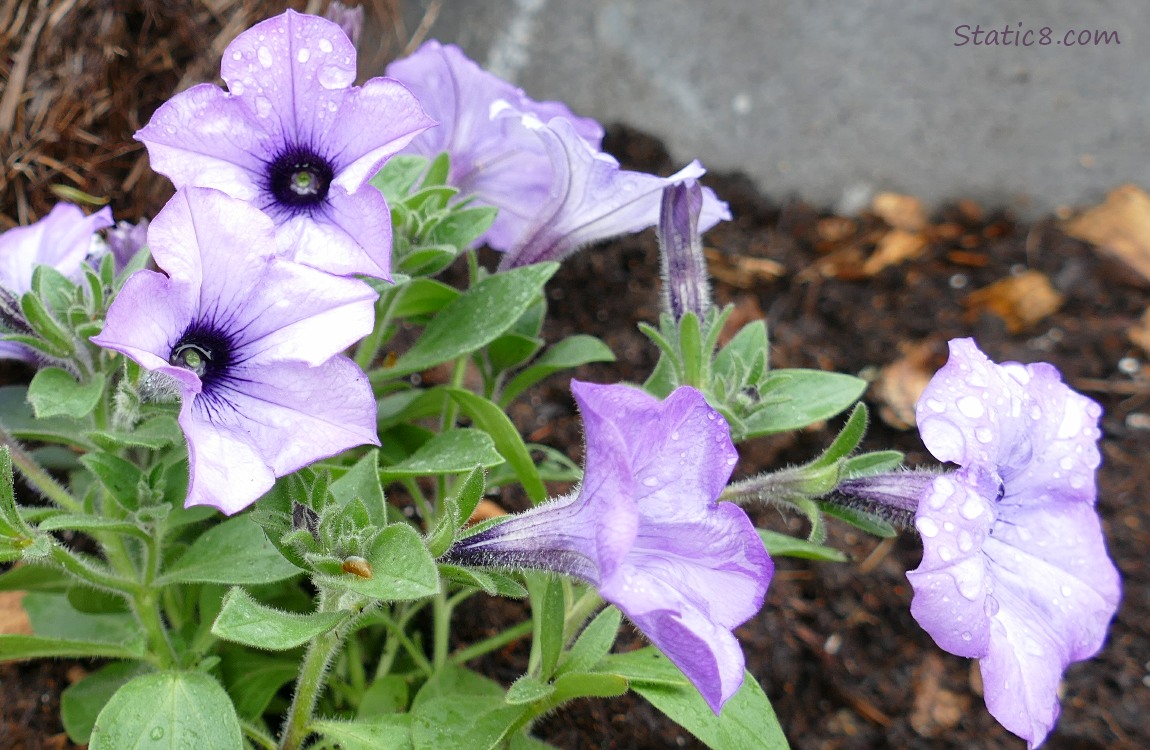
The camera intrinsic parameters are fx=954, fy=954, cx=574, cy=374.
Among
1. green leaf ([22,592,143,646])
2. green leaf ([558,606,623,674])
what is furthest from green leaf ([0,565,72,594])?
green leaf ([558,606,623,674])

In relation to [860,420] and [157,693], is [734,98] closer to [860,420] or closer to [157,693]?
[860,420]

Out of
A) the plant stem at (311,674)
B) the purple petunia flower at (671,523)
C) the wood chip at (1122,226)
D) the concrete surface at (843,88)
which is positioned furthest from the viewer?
the concrete surface at (843,88)

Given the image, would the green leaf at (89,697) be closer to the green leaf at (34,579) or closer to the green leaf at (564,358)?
the green leaf at (34,579)

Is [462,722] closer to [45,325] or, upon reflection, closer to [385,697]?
[385,697]

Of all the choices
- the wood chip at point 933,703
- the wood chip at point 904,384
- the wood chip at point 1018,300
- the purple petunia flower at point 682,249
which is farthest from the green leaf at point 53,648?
the wood chip at point 1018,300

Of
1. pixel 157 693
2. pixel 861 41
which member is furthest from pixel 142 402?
pixel 861 41

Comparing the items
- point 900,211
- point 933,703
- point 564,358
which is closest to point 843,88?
point 900,211
